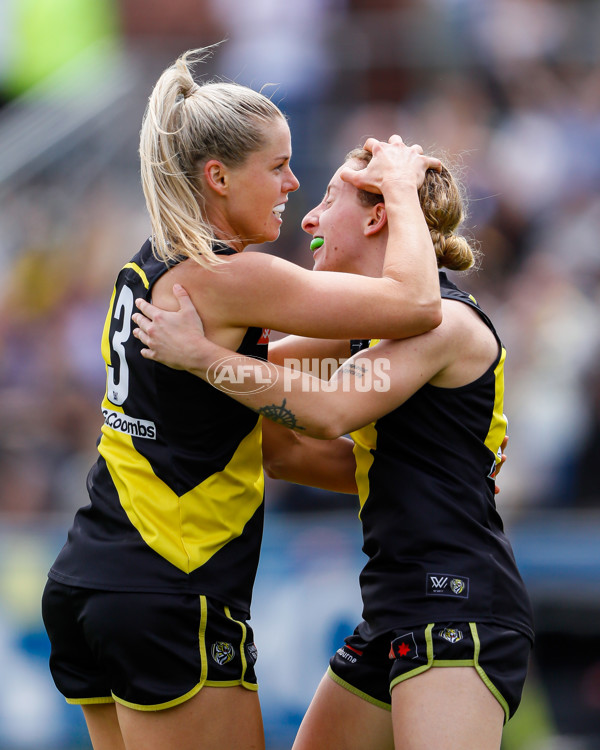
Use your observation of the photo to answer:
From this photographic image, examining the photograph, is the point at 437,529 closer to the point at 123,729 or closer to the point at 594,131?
the point at 123,729

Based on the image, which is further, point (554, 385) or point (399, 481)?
point (554, 385)

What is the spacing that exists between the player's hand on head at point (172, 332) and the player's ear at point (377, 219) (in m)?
0.69

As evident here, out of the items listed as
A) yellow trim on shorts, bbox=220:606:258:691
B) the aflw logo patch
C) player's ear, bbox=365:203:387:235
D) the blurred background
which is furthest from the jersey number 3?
the blurred background

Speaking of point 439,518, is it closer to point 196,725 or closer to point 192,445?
point 192,445

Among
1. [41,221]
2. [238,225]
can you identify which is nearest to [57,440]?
[41,221]

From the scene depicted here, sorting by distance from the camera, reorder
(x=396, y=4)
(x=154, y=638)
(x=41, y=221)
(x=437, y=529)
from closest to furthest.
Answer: (x=154, y=638) → (x=437, y=529) → (x=41, y=221) → (x=396, y=4)

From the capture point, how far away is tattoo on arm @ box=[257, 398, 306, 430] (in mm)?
2848

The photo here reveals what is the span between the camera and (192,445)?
282cm

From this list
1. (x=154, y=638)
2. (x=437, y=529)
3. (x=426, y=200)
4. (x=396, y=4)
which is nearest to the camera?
(x=154, y=638)

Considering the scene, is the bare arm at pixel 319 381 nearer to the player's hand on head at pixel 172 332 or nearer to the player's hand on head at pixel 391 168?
the player's hand on head at pixel 172 332

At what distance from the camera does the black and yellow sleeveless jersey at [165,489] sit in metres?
2.78

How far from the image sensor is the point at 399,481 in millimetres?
2979

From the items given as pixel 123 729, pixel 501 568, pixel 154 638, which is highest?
pixel 501 568

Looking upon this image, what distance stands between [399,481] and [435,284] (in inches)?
23.6
